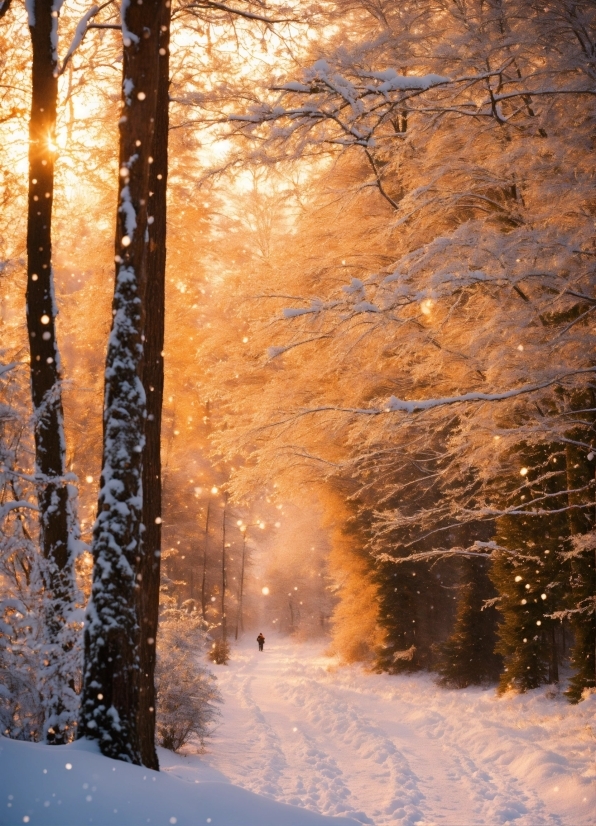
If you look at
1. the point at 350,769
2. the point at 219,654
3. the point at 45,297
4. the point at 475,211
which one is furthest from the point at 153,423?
the point at 219,654

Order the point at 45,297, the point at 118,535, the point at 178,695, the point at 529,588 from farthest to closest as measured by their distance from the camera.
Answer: the point at 529,588
the point at 178,695
the point at 45,297
the point at 118,535

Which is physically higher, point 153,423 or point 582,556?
point 153,423

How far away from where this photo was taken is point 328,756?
9.55 m

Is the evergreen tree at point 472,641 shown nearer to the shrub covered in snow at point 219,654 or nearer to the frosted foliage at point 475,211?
the frosted foliage at point 475,211

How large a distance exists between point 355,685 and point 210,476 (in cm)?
1518

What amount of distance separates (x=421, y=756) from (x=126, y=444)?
7.34 m

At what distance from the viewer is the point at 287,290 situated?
450 inches

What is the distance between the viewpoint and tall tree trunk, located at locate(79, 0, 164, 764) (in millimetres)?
4375

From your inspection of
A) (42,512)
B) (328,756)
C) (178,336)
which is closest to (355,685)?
(328,756)

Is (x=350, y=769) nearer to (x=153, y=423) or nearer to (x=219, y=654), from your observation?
(x=153, y=423)

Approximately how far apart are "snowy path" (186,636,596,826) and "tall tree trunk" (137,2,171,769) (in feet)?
10.8

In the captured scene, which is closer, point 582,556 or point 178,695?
point 178,695

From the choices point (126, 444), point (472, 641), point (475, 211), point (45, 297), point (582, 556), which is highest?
point (475, 211)

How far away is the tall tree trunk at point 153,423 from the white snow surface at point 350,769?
20.3 inches
